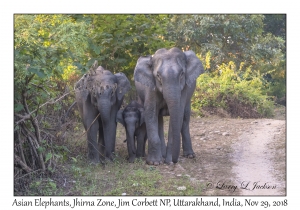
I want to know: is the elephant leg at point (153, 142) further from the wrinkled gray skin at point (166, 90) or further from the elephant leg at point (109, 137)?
the elephant leg at point (109, 137)

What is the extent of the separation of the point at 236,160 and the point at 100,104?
9.55ft

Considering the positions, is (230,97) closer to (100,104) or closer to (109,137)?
(109,137)

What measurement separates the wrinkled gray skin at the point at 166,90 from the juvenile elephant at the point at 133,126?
0.41m

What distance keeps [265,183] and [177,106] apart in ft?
6.90

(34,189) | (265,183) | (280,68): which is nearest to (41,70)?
(34,189)

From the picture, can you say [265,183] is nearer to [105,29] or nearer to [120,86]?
[120,86]

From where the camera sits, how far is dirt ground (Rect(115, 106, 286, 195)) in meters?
8.62

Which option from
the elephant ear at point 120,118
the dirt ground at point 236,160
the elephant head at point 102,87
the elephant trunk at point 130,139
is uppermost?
the elephant head at point 102,87

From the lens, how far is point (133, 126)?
10.9m

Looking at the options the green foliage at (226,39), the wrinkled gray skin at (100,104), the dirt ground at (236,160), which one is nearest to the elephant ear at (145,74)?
the wrinkled gray skin at (100,104)

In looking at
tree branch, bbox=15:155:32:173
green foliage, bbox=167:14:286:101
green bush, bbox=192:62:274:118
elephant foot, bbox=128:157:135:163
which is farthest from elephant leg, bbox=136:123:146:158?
green foliage, bbox=167:14:286:101

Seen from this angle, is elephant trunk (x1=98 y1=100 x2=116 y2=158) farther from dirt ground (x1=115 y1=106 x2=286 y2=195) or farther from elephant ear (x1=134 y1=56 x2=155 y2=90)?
dirt ground (x1=115 y1=106 x2=286 y2=195)

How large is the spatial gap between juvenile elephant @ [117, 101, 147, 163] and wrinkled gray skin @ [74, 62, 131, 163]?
0.22m

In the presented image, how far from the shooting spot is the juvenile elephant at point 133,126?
1073 centimetres
